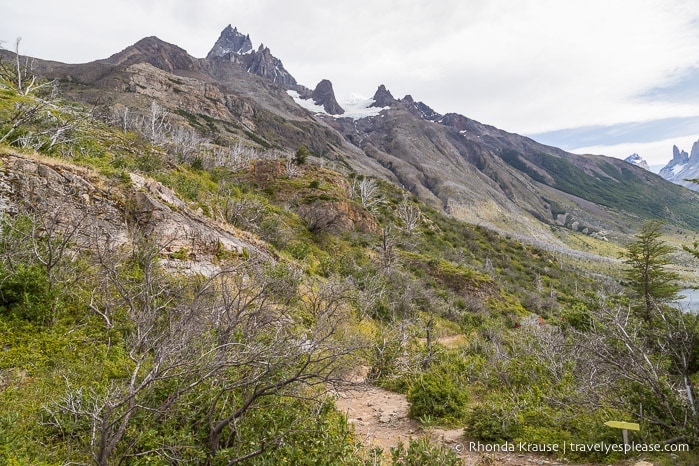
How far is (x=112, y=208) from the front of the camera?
844cm

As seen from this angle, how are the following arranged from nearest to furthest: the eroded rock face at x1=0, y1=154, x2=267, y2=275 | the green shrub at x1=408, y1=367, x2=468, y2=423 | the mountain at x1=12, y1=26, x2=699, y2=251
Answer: the green shrub at x1=408, y1=367, x2=468, y2=423, the eroded rock face at x1=0, y1=154, x2=267, y2=275, the mountain at x1=12, y1=26, x2=699, y2=251

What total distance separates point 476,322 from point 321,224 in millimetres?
10596

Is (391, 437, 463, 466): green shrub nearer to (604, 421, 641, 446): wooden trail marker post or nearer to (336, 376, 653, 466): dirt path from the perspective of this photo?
(336, 376, 653, 466): dirt path

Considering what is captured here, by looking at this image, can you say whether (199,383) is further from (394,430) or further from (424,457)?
(394,430)

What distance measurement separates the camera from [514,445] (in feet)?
14.8

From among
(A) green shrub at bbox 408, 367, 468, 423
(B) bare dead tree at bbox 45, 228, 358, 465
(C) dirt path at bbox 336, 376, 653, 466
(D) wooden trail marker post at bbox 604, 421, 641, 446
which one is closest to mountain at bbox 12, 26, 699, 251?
(C) dirt path at bbox 336, 376, 653, 466

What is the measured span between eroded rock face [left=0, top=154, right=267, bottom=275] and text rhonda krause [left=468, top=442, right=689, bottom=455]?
7230mm

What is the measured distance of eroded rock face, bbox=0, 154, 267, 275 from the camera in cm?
712

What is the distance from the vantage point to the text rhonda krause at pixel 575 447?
3.74m

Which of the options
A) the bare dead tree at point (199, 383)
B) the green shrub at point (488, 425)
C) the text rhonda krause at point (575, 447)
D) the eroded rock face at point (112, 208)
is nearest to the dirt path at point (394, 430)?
the text rhonda krause at point (575, 447)

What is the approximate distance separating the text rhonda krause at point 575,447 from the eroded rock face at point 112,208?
285 inches

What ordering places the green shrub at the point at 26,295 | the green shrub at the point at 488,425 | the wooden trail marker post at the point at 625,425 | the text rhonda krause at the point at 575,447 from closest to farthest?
the wooden trail marker post at the point at 625,425 → the text rhonda krause at the point at 575,447 → the green shrub at the point at 488,425 → the green shrub at the point at 26,295

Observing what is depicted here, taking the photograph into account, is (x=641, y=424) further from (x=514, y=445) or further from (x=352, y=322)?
(x=352, y=322)

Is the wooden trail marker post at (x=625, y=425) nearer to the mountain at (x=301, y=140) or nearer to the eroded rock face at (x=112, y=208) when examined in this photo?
the eroded rock face at (x=112, y=208)
